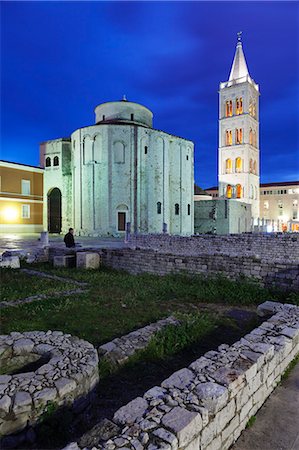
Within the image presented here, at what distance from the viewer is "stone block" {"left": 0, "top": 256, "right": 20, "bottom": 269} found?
1210cm

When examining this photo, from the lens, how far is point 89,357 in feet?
11.7

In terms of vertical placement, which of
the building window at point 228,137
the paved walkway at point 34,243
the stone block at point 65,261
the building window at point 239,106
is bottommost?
the stone block at point 65,261

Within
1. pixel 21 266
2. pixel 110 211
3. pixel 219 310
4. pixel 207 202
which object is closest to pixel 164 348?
pixel 219 310

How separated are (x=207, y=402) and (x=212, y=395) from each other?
0.10 metres

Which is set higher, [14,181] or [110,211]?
[14,181]

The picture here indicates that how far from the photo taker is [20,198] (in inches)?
1221

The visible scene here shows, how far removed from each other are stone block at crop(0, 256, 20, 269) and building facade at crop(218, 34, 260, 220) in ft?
156

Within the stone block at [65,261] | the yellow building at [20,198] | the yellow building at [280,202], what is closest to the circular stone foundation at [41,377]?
the stone block at [65,261]

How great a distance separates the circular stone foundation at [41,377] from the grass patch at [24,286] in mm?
3991

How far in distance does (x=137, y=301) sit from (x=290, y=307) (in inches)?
141

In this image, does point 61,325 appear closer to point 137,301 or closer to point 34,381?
point 137,301

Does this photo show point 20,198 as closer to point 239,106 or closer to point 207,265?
point 207,265

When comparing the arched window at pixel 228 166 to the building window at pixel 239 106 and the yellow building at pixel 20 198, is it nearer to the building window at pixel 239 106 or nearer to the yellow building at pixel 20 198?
the building window at pixel 239 106

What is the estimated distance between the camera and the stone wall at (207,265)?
853 cm
